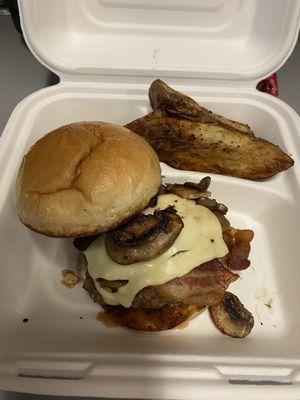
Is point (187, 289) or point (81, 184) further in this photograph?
point (187, 289)

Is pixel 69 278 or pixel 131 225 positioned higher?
pixel 131 225

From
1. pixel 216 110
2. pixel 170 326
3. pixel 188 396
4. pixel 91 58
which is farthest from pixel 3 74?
pixel 188 396

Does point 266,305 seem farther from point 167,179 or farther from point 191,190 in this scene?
point 167,179

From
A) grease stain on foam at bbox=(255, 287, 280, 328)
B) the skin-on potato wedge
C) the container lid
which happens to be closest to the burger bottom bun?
grease stain on foam at bbox=(255, 287, 280, 328)

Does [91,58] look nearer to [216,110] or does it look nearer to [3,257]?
[216,110]

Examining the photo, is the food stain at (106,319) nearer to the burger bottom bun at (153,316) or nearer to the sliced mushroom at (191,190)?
the burger bottom bun at (153,316)

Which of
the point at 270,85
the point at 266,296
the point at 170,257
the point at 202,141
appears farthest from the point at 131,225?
the point at 270,85

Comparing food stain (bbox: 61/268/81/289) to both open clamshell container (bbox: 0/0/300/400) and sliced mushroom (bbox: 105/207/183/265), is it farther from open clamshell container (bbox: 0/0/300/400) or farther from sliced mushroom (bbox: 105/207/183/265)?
sliced mushroom (bbox: 105/207/183/265)
